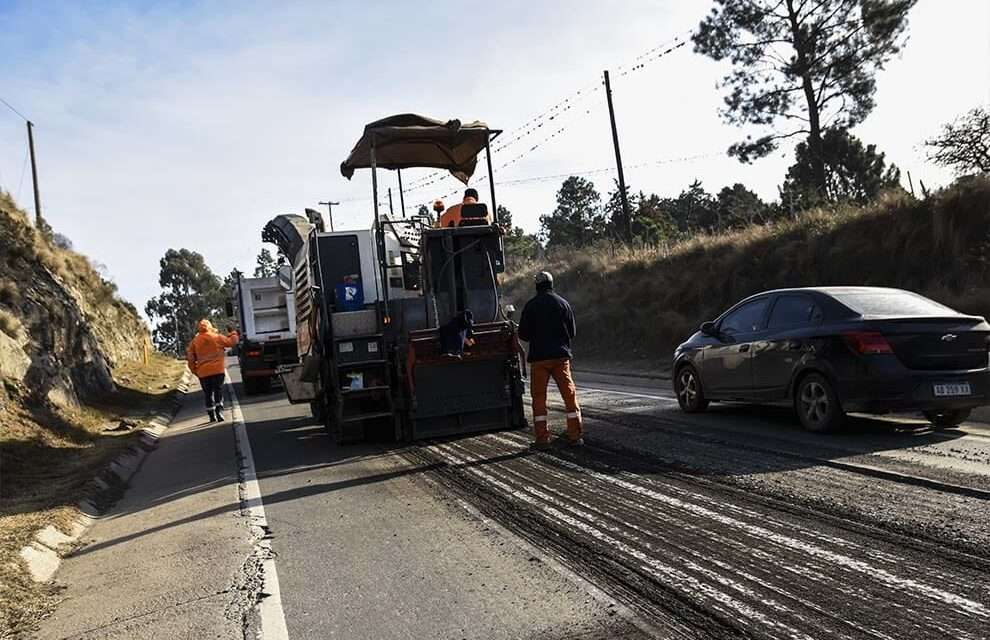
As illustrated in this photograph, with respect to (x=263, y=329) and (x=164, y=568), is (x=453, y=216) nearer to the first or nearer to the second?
(x=164, y=568)

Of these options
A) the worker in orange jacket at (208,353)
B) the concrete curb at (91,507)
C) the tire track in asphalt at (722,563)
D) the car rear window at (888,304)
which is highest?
the worker in orange jacket at (208,353)

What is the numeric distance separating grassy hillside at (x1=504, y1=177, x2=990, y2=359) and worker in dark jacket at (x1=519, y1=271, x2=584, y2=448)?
9.77 m

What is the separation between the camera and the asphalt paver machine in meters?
9.87

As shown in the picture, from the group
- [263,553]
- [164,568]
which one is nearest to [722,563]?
[263,553]

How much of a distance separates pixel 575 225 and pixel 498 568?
210 ft

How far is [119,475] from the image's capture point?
403 inches

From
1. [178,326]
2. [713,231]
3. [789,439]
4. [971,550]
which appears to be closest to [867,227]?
[713,231]

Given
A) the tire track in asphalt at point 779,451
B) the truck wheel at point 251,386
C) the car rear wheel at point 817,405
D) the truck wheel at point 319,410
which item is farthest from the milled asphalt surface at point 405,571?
the truck wheel at point 251,386

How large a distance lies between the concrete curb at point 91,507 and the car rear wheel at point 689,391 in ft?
23.3

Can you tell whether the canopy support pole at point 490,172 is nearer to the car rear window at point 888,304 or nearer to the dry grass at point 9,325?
the car rear window at point 888,304

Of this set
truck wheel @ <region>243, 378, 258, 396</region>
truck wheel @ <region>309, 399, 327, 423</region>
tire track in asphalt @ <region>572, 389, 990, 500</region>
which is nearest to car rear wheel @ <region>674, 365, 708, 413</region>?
tire track in asphalt @ <region>572, 389, 990, 500</region>

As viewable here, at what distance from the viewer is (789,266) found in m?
20.6

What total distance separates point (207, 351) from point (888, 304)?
456 inches

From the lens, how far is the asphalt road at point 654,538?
156 inches
